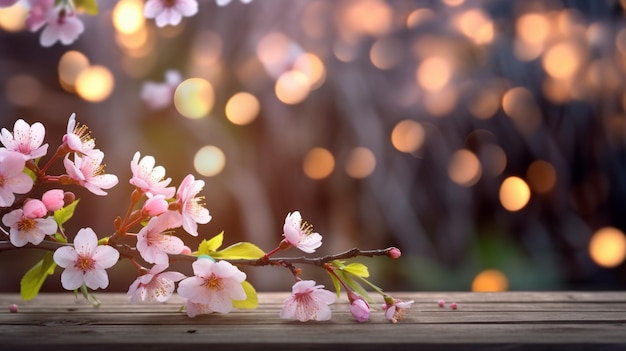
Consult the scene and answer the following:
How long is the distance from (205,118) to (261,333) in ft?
4.39

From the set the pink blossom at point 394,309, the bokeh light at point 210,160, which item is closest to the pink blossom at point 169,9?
the pink blossom at point 394,309

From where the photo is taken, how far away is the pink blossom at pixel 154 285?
68cm

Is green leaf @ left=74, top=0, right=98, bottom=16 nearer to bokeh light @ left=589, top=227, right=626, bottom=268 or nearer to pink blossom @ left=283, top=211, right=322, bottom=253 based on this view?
pink blossom @ left=283, top=211, right=322, bottom=253

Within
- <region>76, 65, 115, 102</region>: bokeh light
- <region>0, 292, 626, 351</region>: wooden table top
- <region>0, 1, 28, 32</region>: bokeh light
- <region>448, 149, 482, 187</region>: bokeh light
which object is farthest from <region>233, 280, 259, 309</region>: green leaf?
<region>0, 1, 28, 32</region>: bokeh light

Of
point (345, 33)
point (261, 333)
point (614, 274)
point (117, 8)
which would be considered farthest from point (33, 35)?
point (614, 274)

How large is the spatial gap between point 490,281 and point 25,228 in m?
1.69

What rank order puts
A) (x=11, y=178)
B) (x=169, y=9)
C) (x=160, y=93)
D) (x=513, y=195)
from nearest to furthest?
(x=11, y=178)
(x=169, y=9)
(x=160, y=93)
(x=513, y=195)

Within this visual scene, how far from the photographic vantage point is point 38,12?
0.70m

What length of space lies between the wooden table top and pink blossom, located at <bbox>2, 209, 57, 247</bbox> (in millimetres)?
88

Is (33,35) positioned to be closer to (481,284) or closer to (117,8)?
(117,8)

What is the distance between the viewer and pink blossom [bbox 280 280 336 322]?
67cm

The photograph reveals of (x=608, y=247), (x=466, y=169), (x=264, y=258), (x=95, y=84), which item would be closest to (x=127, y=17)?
(x=95, y=84)

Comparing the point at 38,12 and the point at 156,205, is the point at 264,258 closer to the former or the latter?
the point at 156,205

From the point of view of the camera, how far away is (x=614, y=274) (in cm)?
213
